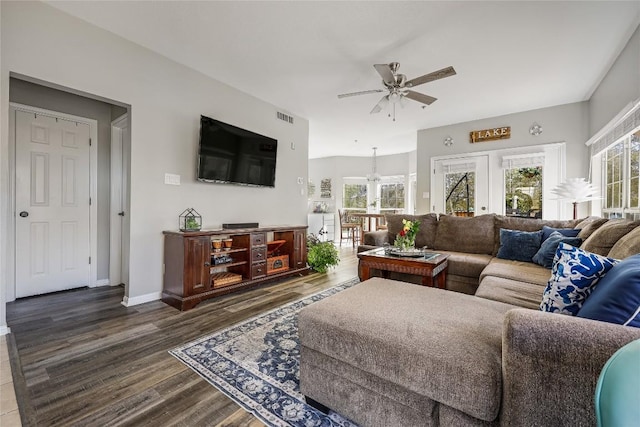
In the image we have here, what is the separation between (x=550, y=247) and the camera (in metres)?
2.81

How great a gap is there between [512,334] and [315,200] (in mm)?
8213

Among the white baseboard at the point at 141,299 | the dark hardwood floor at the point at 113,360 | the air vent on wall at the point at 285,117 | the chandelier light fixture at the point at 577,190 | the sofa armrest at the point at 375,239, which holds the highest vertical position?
the air vent on wall at the point at 285,117

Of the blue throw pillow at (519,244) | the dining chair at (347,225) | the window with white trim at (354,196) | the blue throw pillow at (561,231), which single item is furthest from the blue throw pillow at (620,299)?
the window with white trim at (354,196)

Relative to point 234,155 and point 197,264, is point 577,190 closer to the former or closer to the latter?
point 234,155

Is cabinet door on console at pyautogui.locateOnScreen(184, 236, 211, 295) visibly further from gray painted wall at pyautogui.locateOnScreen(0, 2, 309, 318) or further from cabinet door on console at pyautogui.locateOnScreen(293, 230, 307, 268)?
cabinet door on console at pyautogui.locateOnScreen(293, 230, 307, 268)

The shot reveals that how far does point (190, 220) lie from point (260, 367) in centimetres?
192

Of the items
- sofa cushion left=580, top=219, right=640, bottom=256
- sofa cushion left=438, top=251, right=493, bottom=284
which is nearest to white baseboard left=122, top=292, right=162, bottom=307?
sofa cushion left=438, top=251, right=493, bottom=284

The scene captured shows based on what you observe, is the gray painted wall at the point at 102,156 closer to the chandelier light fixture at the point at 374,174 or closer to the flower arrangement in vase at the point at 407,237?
the flower arrangement in vase at the point at 407,237

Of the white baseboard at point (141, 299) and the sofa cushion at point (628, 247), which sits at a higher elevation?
the sofa cushion at point (628, 247)

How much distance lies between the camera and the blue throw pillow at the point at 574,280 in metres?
1.15

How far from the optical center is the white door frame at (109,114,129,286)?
3.57 m

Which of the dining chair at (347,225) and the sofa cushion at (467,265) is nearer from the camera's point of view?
the sofa cushion at (467,265)

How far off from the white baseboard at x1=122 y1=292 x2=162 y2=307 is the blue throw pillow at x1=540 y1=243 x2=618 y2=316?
335 cm

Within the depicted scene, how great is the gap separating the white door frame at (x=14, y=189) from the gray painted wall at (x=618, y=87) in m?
5.76
